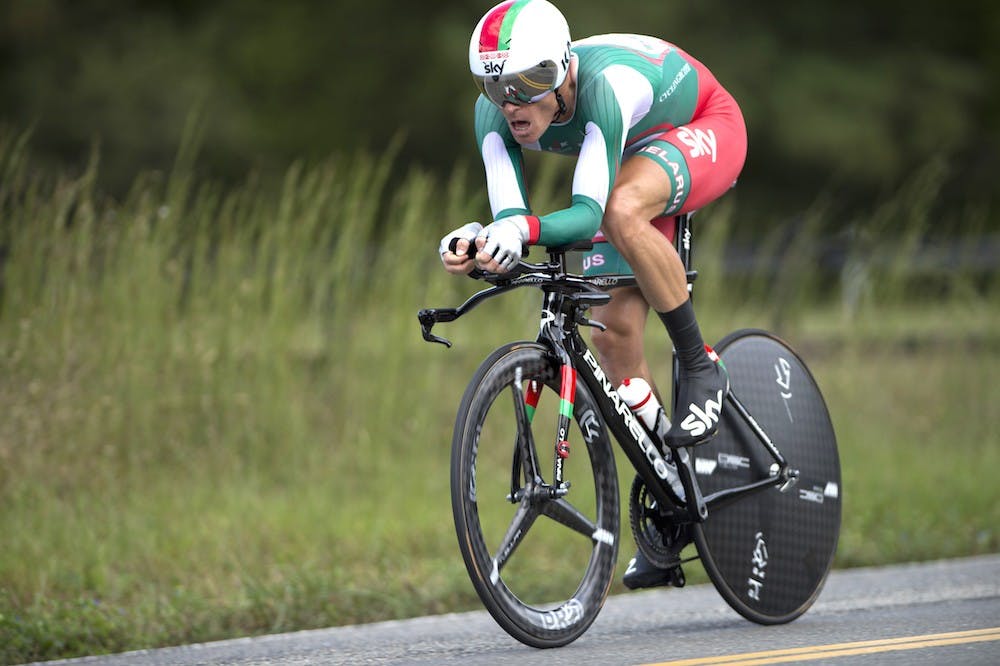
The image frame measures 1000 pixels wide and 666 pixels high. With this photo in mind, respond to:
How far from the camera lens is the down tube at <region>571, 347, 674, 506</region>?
4695 millimetres

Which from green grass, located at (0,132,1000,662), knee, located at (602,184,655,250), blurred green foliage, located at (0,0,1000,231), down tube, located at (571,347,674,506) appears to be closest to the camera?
knee, located at (602,184,655,250)

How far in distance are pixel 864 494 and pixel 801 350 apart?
131 inches

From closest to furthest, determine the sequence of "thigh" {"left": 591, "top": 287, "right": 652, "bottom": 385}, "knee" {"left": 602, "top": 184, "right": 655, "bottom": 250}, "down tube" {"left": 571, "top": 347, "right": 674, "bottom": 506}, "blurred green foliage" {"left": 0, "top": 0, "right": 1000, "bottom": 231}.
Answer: "knee" {"left": 602, "top": 184, "right": 655, "bottom": 250} → "down tube" {"left": 571, "top": 347, "right": 674, "bottom": 506} → "thigh" {"left": 591, "top": 287, "right": 652, "bottom": 385} → "blurred green foliage" {"left": 0, "top": 0, "right": 1000, "bottom": 231}

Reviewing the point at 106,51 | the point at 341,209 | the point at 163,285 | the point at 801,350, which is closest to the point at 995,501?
the point at 801,350

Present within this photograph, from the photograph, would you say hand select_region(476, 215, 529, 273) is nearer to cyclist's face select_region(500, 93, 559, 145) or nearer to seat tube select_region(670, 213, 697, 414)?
cyclist's face select_region(500, 93, 559, 145)

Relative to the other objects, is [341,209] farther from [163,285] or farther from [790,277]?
[790,277]

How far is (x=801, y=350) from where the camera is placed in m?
11.4

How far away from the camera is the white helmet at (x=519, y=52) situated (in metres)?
4.38

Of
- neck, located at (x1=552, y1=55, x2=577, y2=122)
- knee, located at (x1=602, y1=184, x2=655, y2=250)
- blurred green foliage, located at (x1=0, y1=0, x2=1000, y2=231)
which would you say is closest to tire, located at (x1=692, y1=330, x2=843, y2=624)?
knee, located at (x1=602, y1=184, x2=655, y2=250)

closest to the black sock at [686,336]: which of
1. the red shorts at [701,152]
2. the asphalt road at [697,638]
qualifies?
the red shorts at [701,152]

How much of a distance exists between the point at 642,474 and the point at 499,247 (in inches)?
45.1

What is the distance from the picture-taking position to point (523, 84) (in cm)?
440

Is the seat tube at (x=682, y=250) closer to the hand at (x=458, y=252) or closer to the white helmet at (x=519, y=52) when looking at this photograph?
the white helmet at (x=519, y=52)

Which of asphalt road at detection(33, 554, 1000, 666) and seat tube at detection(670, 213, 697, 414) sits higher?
seat tube at detection(670, 213, 697, 414)
